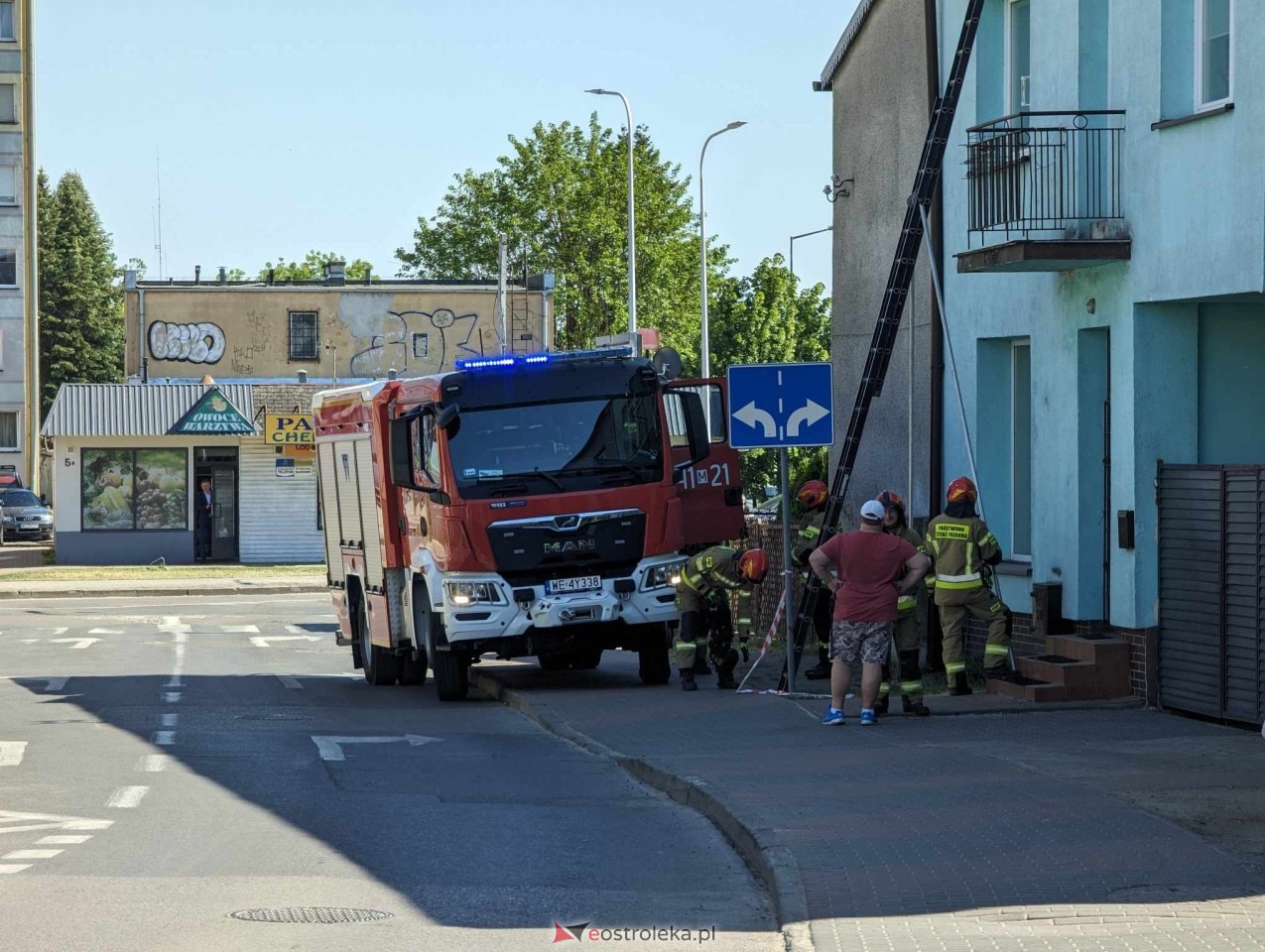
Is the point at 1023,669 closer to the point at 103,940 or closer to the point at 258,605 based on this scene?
the point at 103,940

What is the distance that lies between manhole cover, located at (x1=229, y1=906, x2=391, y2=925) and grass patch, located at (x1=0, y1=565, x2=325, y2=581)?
34.9 m

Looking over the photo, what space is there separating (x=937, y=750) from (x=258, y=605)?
25.0 meters

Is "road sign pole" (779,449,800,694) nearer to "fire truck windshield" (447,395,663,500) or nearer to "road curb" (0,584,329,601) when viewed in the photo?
"fire truck windshield" (447,395,663,500)

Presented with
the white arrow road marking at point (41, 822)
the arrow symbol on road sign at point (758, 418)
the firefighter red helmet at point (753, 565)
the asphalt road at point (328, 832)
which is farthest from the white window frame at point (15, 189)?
the white arrow road marking at point (41, 822)

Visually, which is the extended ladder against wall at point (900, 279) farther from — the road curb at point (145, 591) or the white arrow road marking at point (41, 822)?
the road curb at point (145, 591)

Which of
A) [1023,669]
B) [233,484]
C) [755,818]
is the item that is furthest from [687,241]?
[755,818]

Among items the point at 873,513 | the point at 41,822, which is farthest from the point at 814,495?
the point at 41,822

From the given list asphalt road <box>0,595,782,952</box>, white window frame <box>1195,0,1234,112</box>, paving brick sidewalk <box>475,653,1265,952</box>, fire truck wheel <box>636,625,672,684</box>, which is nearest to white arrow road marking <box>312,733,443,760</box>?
asphalt road <box>0,595,782,952</box>

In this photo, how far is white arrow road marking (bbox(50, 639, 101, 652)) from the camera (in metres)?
26.6

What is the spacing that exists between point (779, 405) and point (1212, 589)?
141 inches

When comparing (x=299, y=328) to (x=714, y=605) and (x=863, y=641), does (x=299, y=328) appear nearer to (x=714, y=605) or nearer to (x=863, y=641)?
(x=714, y=605)

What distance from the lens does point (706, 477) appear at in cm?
2061

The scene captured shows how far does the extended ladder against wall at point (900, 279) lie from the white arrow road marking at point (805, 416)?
1615 millimetres

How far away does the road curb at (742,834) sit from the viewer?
26.1ft
